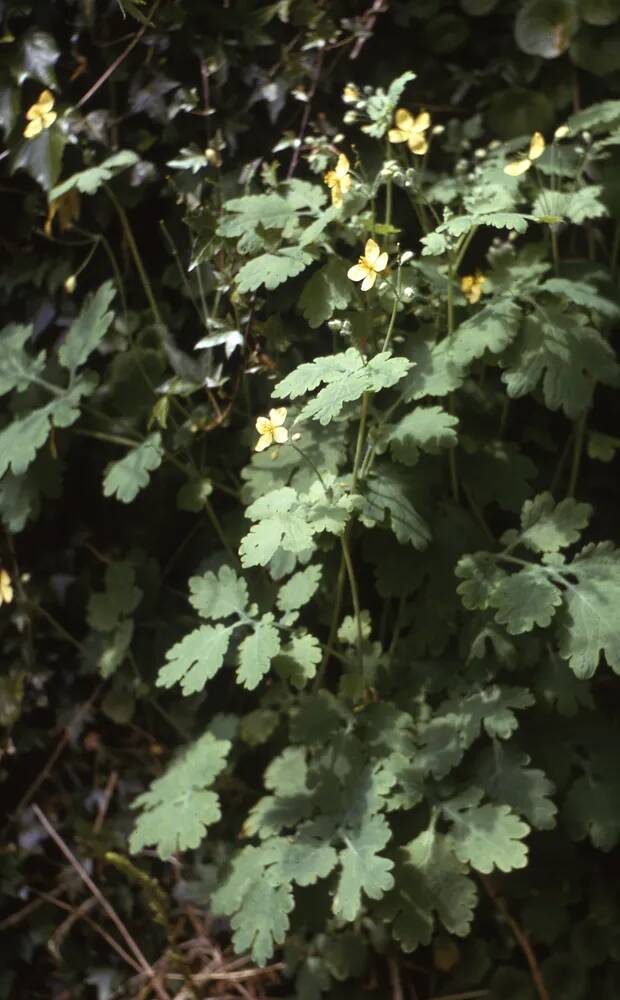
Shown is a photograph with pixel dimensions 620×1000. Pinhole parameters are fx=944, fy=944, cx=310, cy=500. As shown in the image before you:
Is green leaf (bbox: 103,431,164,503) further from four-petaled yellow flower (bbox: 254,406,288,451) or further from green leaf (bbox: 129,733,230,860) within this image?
green leaf (bbox: 129,733,230,860)

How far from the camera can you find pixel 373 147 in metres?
1.62

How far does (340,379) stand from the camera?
1168 millimetres

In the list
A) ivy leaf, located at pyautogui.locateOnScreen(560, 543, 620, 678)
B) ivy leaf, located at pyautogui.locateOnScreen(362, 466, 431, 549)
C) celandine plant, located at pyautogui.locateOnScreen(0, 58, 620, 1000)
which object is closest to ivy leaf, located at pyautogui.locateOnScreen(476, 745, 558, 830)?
celandine plant, located at pyautogui.locateOnScreen(0, 58, 620, 1000)

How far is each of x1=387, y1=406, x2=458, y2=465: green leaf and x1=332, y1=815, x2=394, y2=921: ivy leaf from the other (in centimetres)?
50

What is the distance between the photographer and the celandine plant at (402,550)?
1.29 meters

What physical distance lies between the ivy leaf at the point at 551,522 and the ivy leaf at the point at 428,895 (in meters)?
0.44

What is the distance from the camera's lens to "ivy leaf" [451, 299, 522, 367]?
4.32ft

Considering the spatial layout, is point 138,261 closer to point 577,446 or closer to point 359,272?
point 359,272

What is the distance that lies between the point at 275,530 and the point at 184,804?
1.67 feet

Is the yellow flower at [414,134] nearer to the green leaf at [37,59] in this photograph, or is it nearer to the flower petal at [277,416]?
the flower petal at [277,416]

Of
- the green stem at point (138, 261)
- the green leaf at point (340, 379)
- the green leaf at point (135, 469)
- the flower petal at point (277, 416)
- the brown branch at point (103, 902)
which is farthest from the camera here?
the brown branch at point (103, 902)

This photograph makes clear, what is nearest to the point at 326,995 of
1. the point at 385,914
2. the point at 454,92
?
the point at 385,914

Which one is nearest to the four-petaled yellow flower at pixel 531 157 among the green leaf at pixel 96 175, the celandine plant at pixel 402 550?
the celandine plant at pixel 402 550

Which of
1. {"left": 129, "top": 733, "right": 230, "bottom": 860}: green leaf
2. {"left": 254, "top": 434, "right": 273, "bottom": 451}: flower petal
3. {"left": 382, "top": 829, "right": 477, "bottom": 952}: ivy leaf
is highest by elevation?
{"left": 254, "top": 434, "right": 273, "bottom": 451}: flower petal
